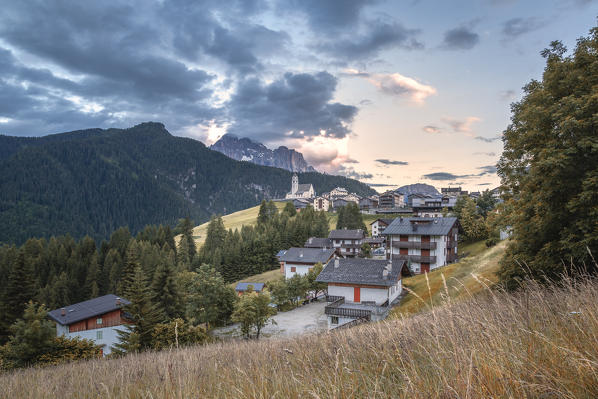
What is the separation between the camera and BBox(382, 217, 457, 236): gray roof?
52812mm

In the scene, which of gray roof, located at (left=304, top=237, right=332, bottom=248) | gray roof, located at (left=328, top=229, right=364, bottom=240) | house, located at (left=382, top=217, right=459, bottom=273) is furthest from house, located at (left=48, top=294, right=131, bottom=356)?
gray roof, located at (left=328, top=229, right=364, bottom=240)

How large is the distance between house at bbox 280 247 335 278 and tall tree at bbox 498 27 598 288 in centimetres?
4978

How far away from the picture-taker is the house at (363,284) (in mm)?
37125

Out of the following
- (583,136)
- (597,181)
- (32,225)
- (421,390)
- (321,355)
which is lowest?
(32,225)

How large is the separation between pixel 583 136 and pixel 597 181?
179cm

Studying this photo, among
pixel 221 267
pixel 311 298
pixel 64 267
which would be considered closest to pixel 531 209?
pixel 311 298

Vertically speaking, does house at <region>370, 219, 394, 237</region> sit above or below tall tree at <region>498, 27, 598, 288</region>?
below

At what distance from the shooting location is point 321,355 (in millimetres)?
5152

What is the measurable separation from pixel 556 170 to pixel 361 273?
96.0 ft

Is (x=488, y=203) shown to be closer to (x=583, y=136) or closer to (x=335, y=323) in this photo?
(x=335, y=323)

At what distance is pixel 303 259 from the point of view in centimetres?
6600

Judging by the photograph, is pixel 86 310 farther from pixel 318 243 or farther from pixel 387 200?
pixel 387 200

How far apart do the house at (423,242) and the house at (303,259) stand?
47.2 feet

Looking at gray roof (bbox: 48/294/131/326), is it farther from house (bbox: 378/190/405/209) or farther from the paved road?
house (bbox: 378/190/405/209)
